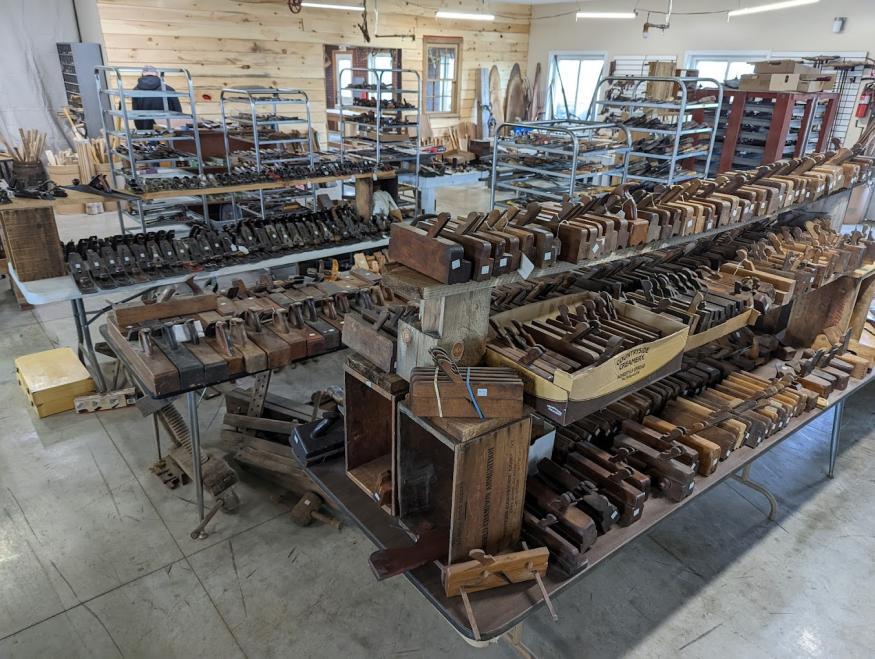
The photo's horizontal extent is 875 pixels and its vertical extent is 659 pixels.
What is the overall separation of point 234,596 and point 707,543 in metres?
2.19

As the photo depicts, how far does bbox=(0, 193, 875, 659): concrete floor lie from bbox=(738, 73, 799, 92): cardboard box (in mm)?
5531

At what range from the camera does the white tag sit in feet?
6.48

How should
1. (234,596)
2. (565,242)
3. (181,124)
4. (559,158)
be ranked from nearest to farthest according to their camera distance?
(565,242) → (234,596) → (559,158) → (181,124)

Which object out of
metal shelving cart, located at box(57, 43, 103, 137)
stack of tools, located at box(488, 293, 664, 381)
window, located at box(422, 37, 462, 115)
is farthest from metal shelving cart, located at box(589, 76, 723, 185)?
metal shelving cart, located at box(57, 43, 103, 137)

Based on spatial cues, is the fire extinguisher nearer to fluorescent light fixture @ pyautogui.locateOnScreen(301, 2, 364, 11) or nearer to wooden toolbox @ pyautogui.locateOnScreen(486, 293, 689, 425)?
fluorescent light fixture @ pyautogui.locateOnScreen(301, 2, 364, 11)

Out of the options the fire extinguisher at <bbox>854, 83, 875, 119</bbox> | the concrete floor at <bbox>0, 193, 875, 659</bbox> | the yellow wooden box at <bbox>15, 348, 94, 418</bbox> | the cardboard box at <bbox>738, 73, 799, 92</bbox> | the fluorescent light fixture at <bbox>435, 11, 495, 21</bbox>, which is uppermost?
the fluorescent light fixture at <bbox>435, 11, 495, 21</bbox>

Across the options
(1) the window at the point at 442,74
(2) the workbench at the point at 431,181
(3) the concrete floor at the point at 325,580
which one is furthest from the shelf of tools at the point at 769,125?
(1) the window at the point at 442,74

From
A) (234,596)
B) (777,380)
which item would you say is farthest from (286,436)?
(777,380)

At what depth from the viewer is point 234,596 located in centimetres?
262

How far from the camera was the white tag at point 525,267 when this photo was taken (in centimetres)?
197

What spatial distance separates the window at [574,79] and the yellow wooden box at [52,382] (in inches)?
416

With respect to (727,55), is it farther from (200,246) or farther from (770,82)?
(200,246)

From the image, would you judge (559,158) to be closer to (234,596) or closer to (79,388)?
(79,388)

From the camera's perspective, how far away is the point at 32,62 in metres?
9.07
